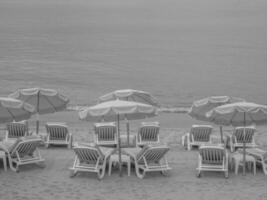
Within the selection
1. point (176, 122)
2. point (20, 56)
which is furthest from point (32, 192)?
point (20, 56)

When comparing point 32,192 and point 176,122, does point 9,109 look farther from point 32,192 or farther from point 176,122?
point 176,122

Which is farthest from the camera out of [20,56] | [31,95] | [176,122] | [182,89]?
[20,56]

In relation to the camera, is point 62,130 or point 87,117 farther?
point 62,130

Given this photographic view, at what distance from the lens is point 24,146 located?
48.3ft

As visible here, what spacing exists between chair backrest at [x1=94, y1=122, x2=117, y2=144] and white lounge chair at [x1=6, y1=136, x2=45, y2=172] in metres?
2.74

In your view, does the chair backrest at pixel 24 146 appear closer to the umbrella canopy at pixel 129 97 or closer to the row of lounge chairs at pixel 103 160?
the row of lounge chairs at pixel 103 160

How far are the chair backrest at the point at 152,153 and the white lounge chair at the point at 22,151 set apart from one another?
241 cm

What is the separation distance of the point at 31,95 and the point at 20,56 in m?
51.4

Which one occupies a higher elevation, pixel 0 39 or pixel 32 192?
pixel 0 39

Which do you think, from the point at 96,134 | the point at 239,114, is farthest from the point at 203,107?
the point at 96,134

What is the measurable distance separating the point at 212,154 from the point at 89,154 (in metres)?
2.84

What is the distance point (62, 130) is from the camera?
1742 centimetres

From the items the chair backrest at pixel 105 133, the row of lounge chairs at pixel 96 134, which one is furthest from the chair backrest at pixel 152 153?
the chair backrest at pixel 105 133

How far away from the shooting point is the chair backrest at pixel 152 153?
14289 mm
